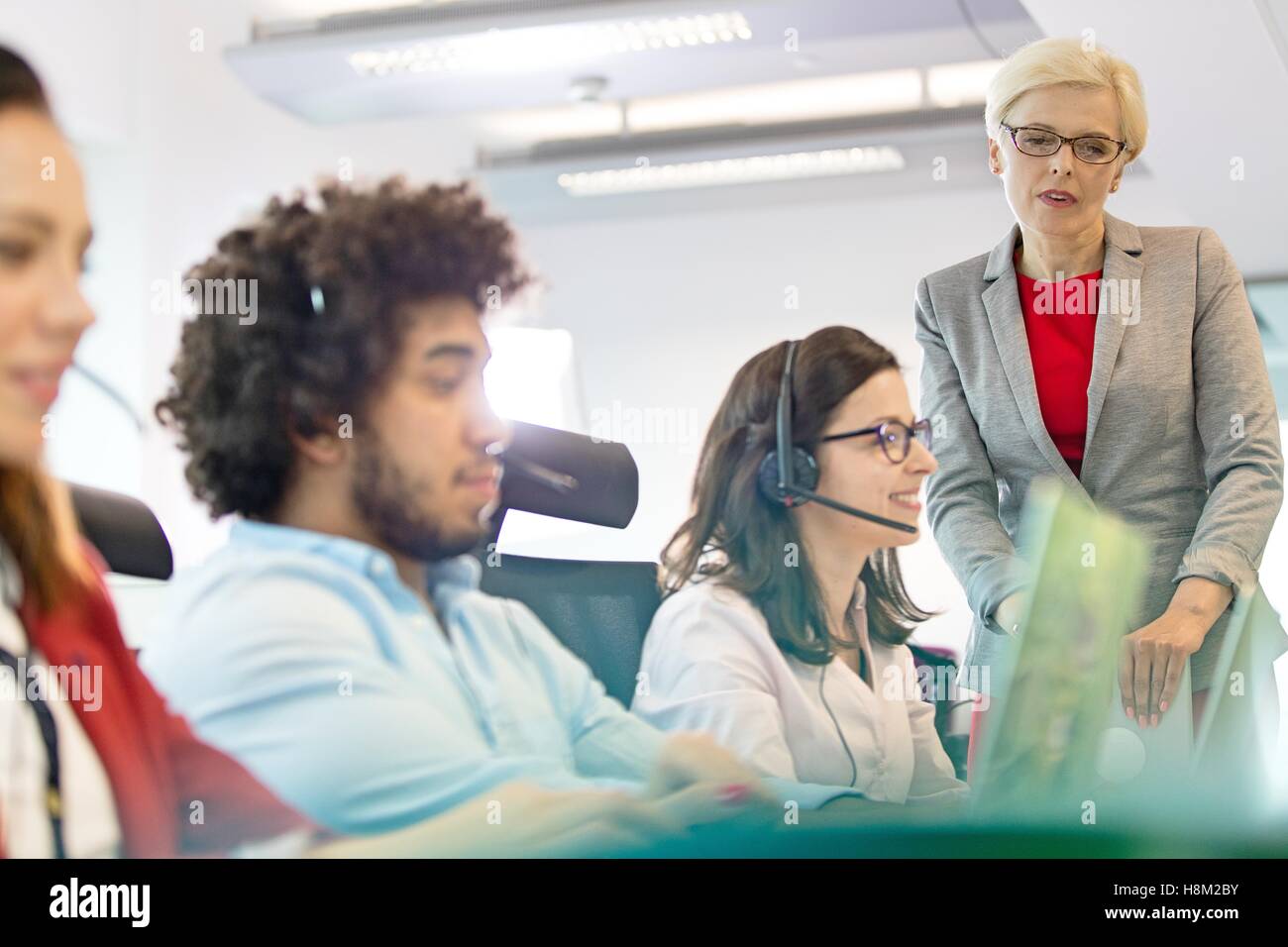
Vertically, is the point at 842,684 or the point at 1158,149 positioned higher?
the point at 1158,149

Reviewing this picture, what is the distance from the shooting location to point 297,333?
189cm

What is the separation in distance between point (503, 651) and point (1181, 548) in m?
0.98

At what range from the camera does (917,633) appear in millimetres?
2018

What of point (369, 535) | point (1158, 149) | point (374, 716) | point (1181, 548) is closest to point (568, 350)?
point (369, 535)

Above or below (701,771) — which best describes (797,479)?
above

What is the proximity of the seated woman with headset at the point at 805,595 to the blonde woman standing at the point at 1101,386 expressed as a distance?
10cm

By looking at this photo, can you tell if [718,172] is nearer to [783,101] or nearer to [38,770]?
[38,770]

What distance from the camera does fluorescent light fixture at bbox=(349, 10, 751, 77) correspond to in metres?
3.34

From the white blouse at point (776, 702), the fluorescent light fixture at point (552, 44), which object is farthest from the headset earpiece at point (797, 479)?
the fluorescent light fixture at point (552, 44)

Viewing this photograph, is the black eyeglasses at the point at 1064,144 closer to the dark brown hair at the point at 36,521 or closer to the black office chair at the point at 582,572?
the black office chair at the point at 582,572

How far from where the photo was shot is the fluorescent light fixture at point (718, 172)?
2.37 m

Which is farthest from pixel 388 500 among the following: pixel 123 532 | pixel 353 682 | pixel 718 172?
pixel 718 172

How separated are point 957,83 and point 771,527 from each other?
8.74ft
